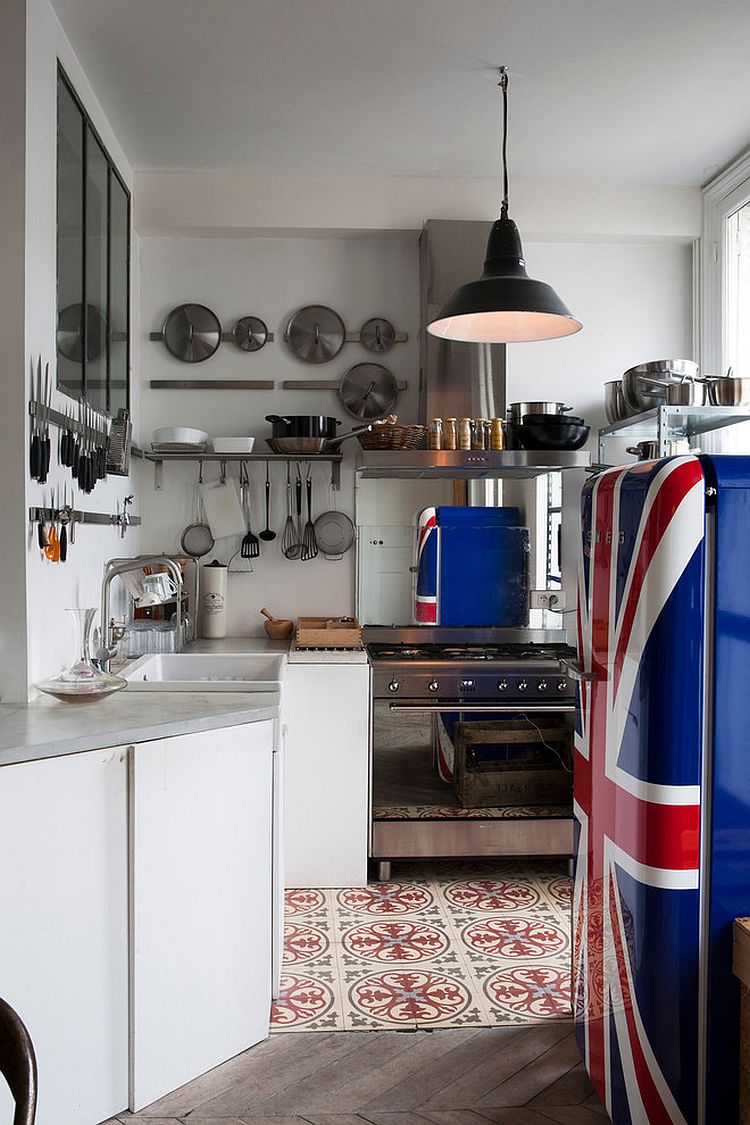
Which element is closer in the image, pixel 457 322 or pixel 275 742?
pixel 275 742

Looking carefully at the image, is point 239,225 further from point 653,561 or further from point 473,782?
point 653,561

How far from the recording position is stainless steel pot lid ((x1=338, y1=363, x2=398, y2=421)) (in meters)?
4.33

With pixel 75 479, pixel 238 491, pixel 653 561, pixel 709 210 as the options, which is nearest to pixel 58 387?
pixel 75 479

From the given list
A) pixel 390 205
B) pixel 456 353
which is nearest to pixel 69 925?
pixel 456 353

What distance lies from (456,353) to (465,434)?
1.39 feet

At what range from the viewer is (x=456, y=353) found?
164 inches

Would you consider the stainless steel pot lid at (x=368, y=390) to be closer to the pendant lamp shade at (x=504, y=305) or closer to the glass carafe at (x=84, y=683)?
the pendant lamp shade at (x=504, y=305)

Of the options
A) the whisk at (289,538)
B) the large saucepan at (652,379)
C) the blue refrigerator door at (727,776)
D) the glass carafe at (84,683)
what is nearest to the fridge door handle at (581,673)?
the blue refrigerator door at (727,776)

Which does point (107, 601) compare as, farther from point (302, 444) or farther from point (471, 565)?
point (471, 565)

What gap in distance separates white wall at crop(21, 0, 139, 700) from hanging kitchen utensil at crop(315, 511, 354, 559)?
1.34 m

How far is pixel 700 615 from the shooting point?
1887 millimetres

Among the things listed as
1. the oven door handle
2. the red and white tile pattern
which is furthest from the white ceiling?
the red and white tile pattern

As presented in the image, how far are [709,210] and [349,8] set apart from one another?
6.77 feet

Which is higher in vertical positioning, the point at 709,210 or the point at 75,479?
the point at 709,210
